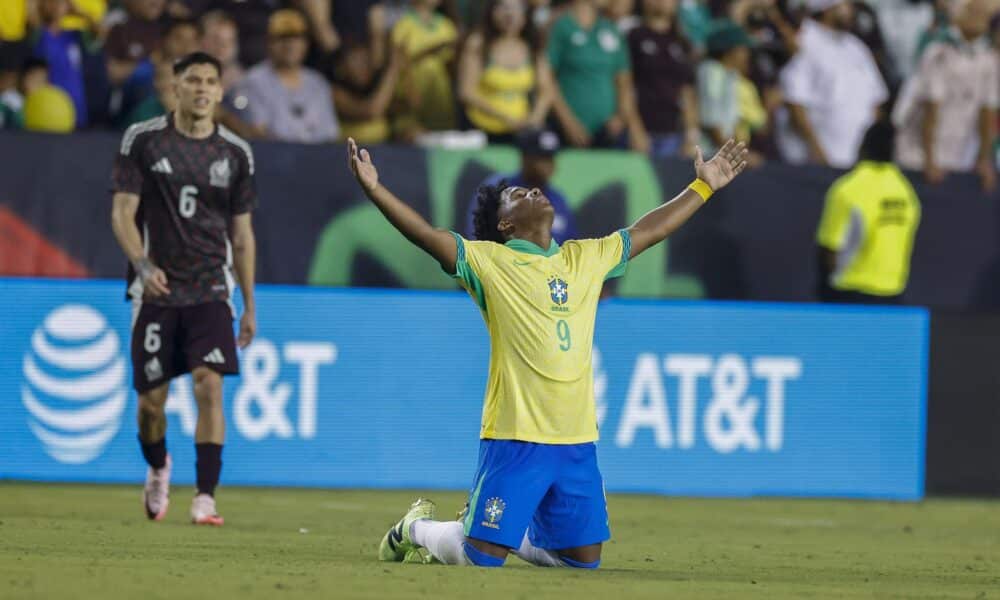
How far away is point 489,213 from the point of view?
7500 millimetres

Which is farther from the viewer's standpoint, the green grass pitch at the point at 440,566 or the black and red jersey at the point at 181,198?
the black and red jersey at the point at 181,198

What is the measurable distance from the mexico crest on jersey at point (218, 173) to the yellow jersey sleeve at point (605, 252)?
265cm

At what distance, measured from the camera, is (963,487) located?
1411 centimetres

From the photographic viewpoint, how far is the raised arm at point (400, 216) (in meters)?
6.86

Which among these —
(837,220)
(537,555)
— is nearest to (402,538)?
(537,555)

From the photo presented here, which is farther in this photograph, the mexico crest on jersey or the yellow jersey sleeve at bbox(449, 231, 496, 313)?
the mexico crest on jersey

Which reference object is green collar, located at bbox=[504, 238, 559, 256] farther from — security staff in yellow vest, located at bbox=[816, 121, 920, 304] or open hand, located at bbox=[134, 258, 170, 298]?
security staff in yellow vest, located at bbox=[816, 121, 920, 304]

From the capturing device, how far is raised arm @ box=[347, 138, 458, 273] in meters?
6.86

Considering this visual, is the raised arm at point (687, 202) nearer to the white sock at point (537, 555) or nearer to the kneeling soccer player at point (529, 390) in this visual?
the kneeling soccer player at point (529, 390)

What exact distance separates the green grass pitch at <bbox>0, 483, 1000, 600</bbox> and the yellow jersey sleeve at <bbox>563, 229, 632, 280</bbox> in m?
1.14

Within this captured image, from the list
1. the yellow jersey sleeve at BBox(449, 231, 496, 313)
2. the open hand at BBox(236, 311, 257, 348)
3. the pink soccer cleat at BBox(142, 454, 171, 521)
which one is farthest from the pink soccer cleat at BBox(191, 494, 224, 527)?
the yellow jersey sleeve at BBox(449, 231, 496, 313)

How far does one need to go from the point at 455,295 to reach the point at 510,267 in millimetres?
5967

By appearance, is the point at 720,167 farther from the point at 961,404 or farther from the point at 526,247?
the point at 961,404

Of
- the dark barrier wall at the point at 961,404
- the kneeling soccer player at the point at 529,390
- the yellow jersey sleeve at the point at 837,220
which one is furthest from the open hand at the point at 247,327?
the dark barrier wall at the point at 961,404
